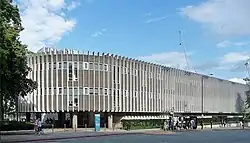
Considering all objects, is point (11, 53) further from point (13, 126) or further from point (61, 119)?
point (61, 119)

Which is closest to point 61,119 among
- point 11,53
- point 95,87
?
point 95,87

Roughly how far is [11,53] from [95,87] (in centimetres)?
3499

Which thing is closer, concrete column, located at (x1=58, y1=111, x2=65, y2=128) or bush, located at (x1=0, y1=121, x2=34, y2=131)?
bush, located at (x1=0, y1=121, x2=34, y2=131)

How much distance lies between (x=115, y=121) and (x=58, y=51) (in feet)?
54.9

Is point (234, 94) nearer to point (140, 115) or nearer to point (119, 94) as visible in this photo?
point (140, 115)

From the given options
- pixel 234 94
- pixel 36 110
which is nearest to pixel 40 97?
pixel 36 110

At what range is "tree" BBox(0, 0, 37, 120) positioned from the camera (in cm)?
3728

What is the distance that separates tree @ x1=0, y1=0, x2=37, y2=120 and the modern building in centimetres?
2602

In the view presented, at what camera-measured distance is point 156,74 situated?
92.0 metres

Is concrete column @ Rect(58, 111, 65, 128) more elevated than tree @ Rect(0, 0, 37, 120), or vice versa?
tree @ Rect(0, 0, 37, 120)

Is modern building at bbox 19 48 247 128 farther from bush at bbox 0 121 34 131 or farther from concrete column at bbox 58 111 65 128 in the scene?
bush at bbox 0 121 34 131

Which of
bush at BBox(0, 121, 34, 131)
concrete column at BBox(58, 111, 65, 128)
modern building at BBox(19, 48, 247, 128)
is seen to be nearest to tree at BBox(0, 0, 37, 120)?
bush at BBox(0, 121, 34, 131)

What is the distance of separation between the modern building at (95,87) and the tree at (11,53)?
85.4ft

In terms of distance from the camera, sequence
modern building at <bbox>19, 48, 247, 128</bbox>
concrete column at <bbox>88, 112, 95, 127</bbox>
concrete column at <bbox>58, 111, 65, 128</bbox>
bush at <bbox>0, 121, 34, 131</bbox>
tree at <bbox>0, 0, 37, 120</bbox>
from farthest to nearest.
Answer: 1. concrete column at <bbox>58, 111, 65, 128</bbox>
2. concrete column at <bbox>88, 112, 95, 127</bbox>
3. modern building at <bbox>19, 48, 247, 128</bbox>
4. bush at <bbox>0, 121, 34, 131</bbox>
5. tree at <bbox>0, 0, 37, 120</bbox>
